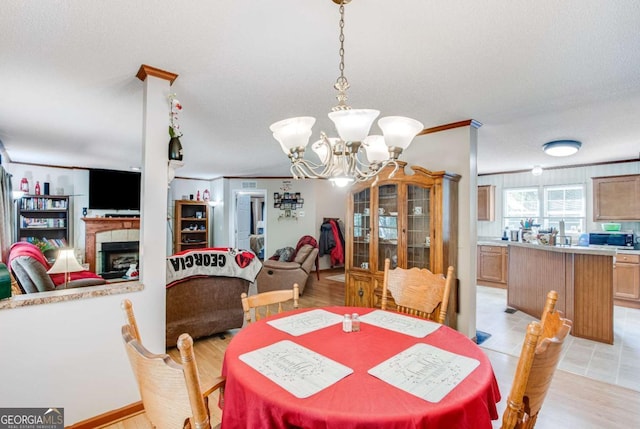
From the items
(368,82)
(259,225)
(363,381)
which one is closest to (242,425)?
(363,381)

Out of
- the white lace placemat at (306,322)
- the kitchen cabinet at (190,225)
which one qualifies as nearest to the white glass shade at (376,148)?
the white lace placemat at (306,322)

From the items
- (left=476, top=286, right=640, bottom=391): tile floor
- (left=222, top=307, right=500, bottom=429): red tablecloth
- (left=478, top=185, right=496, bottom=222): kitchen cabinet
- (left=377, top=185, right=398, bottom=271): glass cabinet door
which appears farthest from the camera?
(left=478, top=185, right=496, bottom=222): kitchen cabinet

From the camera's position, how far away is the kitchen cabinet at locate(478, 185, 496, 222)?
→ 21.2 ft

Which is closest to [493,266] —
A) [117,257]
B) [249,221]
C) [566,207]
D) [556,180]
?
[566,207]

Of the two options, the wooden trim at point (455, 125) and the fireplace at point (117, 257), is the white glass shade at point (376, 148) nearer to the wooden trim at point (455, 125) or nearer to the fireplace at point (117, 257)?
the wooden trim at point (455, 125)

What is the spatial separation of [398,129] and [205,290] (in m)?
2.66

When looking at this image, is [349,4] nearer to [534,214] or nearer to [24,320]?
[24,320]

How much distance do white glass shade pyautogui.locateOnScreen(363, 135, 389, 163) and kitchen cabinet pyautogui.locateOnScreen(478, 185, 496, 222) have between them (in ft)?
18.1

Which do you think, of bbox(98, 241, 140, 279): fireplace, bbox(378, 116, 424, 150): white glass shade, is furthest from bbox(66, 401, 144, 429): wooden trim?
bbox(98, 241, 140, 279): fireplace

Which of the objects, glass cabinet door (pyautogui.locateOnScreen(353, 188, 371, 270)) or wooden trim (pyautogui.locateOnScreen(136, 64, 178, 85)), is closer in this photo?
wooden trim (pyautogui.locateOnScreen(136, 64, 178, 85))

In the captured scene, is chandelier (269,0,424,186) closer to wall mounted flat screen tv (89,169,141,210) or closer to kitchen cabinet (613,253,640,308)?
kitchen cabinet (613,253,640,308)

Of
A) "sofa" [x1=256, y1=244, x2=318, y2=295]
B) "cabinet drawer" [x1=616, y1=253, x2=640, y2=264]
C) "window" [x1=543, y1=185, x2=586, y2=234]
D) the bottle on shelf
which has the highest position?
the bottle on shelf

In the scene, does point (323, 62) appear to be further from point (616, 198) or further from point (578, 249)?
point (616, 198)

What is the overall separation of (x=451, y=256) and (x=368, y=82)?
194 centimetres
